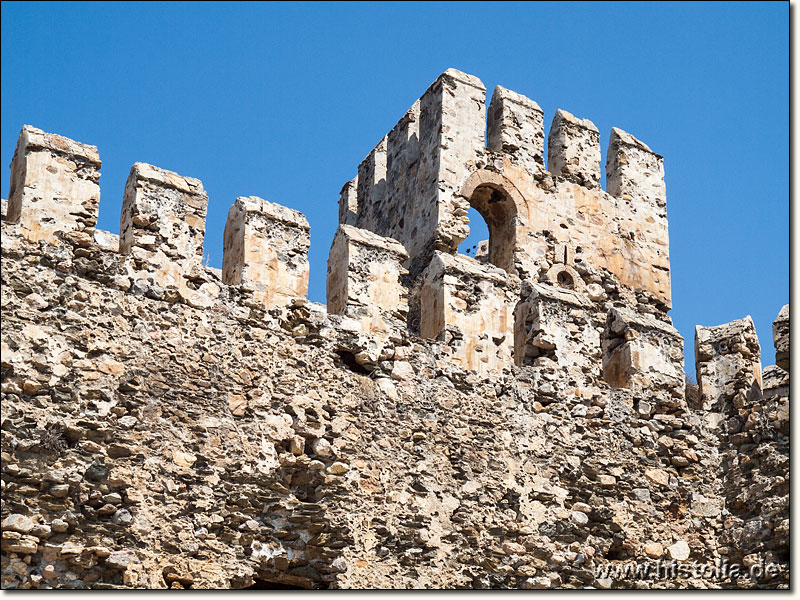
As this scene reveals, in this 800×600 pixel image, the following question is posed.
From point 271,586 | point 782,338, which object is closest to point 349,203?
point 782,338

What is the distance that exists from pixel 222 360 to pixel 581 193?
4454 mm

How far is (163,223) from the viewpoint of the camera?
31.2ft

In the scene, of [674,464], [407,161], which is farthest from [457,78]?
[674,464]

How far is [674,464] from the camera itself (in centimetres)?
1094

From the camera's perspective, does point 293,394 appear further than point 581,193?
No

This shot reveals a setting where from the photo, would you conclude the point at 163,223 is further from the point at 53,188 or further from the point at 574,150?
the point at 574,150

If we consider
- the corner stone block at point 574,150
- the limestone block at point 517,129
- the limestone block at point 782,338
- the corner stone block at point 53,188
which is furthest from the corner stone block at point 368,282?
the limestone block at point 782,338

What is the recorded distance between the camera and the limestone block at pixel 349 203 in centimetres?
Answer: 1369

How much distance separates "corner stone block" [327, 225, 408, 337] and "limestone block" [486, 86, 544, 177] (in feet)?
7.53

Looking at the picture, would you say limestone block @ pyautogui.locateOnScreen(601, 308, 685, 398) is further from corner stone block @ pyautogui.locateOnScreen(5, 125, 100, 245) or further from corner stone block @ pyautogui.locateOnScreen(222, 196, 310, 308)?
corner stone block @ pyautogui.locateOnScreen(5, 125, 100, 245)

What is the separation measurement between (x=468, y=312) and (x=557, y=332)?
2.66 ft

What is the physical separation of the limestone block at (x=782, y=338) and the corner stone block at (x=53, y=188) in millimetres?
5223

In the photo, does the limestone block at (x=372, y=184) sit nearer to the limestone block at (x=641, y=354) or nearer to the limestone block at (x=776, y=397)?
the limestone block at (x=641, y=354)

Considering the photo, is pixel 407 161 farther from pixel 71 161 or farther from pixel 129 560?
pixel 129 560
